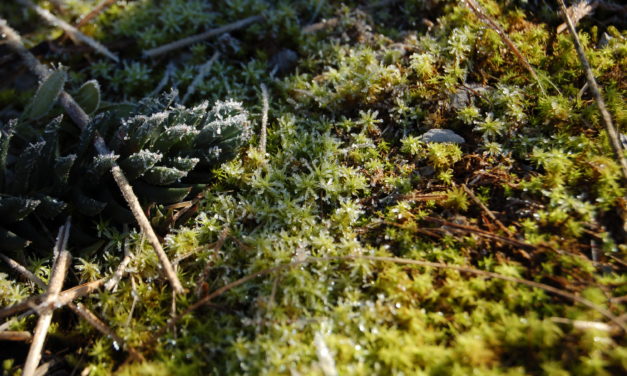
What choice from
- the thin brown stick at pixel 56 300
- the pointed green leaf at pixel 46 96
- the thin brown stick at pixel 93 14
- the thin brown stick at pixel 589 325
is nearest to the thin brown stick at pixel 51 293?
the thin brown stick at pixel 56 300

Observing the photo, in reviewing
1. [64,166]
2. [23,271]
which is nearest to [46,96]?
[64,166]

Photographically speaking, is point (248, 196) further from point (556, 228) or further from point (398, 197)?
point (556, 228)

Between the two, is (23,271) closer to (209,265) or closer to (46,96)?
(209,265)

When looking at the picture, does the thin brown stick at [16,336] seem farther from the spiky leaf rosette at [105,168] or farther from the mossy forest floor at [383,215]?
the spiky leaf rosette at [105,168]

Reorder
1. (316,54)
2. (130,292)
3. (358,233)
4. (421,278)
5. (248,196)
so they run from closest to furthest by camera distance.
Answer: (421,278) < (130,292) < (358,233) < (248,196) < (316,54)

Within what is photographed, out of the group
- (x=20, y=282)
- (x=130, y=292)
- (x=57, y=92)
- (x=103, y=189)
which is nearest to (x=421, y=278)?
(x=130, y=292)

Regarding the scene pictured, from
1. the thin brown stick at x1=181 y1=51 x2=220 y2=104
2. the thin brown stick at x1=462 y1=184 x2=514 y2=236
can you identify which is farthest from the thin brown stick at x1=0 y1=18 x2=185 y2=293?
the thin brown stick at x1=462 y1=184 x2=514 y2=236
